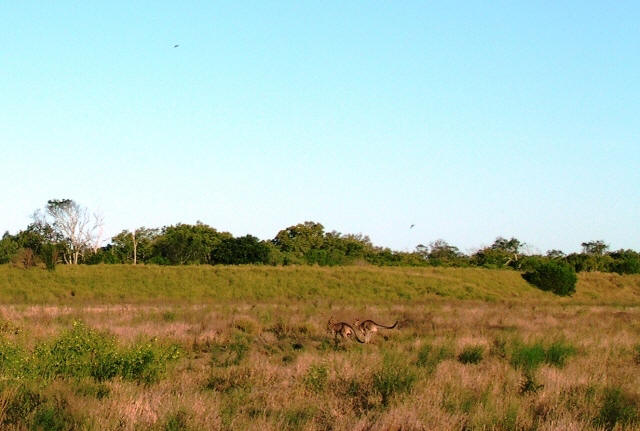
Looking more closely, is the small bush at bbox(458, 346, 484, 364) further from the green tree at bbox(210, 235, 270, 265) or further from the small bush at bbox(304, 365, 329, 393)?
the green tree at bbox(210, 235, 270, 265)

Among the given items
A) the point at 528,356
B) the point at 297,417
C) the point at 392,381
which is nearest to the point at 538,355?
the point at 528,356

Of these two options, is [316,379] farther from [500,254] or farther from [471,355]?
[500,254]

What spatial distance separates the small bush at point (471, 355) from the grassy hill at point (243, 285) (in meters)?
26.5

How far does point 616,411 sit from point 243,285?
38.8m

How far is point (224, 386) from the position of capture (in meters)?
10.4

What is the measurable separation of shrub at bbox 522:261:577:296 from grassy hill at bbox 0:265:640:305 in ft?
4.71

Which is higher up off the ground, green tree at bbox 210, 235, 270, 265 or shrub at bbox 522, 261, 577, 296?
green tree at bbox 210, 235, 270, 265

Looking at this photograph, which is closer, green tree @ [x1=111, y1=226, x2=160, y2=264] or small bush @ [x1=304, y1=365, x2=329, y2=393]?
small bush @ [x1=304, y1=365, x2=329, y2=393]

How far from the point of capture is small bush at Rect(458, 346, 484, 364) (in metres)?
14.0

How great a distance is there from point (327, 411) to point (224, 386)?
250 centimetres

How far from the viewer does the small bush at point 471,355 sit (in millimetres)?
14008

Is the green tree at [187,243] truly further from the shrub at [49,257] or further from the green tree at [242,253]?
the shrub at [49,257]

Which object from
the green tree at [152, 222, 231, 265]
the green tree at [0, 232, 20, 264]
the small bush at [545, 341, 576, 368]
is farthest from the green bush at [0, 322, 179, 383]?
the green tree at [0, 232, 20, 264]

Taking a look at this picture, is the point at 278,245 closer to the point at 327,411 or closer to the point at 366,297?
the point at 366,297
